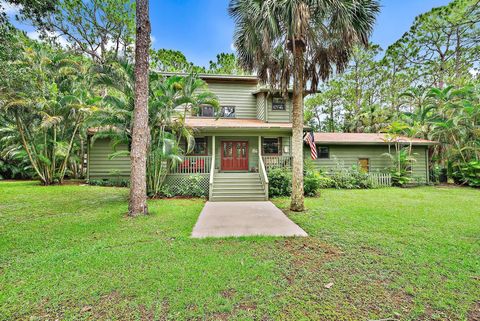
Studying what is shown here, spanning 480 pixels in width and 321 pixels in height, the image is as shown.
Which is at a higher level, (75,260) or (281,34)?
(281,34)

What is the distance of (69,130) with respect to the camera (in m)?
12.6

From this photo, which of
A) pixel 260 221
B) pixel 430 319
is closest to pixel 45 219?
pixel 260 221

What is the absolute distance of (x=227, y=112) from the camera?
14641 millimetres

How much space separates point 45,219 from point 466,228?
1103 cm

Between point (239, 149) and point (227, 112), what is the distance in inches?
122

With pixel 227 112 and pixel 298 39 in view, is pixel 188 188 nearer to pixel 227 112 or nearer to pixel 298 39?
pixel 227 112

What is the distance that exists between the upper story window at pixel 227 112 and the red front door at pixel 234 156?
254cm

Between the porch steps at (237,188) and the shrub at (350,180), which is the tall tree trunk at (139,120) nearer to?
the porch steps at (237,188)

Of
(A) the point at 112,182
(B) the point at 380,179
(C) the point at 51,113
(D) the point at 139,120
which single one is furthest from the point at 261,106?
(C) the point at 51,113

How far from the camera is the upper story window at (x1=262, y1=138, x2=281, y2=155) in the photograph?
1334 cm

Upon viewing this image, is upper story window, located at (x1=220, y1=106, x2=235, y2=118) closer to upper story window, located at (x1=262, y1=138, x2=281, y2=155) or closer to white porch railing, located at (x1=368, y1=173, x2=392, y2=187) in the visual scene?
upper story window, located at (x1=262, y1=138, x2=281, y2=155)

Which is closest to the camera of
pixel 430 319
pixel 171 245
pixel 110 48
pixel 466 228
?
pixel 430 319

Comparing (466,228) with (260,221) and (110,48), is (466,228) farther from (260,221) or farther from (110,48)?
(110,48)

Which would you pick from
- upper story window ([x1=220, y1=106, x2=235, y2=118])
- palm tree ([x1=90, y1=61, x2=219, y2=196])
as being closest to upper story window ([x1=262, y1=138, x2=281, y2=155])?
upper story window ([x1=220, y1=106, x2=235, y2=118])
